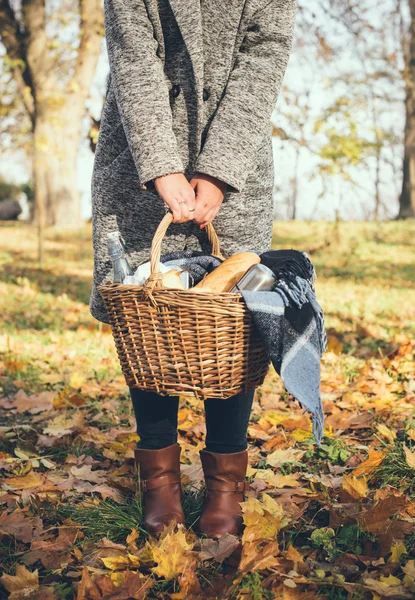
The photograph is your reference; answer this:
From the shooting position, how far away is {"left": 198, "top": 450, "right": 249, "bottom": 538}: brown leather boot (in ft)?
6.46

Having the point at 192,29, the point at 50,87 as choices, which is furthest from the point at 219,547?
the point at 50,87

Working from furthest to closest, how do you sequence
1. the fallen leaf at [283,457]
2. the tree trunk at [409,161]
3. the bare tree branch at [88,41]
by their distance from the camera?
the tree trunk at [409,161]
the bare tree branch at [88,41]
the fallen leaf at [283,457]

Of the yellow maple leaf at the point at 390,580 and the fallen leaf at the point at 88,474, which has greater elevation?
the yellow maple leaf at the point at 390,580

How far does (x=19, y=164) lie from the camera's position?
3559 cm

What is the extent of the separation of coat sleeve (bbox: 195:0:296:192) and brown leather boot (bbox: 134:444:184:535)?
2.97ft

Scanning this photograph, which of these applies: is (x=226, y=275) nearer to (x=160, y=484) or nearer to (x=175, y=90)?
(x=175, y=90)

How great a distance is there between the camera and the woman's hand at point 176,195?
177 centimetres

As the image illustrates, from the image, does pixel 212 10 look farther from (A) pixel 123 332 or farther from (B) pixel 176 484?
(B) pixel 176 484

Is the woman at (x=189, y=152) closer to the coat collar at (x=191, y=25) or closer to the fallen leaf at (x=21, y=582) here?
the coat collar at (x=191, y=25)

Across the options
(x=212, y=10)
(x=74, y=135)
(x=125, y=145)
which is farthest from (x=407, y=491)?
(x=74, y=135)

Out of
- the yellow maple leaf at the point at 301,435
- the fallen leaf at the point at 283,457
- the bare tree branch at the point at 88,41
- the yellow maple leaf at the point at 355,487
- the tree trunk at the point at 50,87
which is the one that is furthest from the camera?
the bare tree branch at the point at 88,41

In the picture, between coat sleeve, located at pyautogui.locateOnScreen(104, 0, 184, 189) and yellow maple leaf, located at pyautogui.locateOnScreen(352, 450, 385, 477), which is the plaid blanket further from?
yellow maple leaf, located at pyautogui.locateOnScreen(352, 450, 385, 477)

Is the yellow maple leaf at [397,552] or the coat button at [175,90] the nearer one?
the yellow maple leaf at [397,552]

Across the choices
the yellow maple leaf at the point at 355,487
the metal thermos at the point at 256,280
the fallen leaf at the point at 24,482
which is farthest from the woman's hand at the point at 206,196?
the fallen leaf at the point at 24,482
